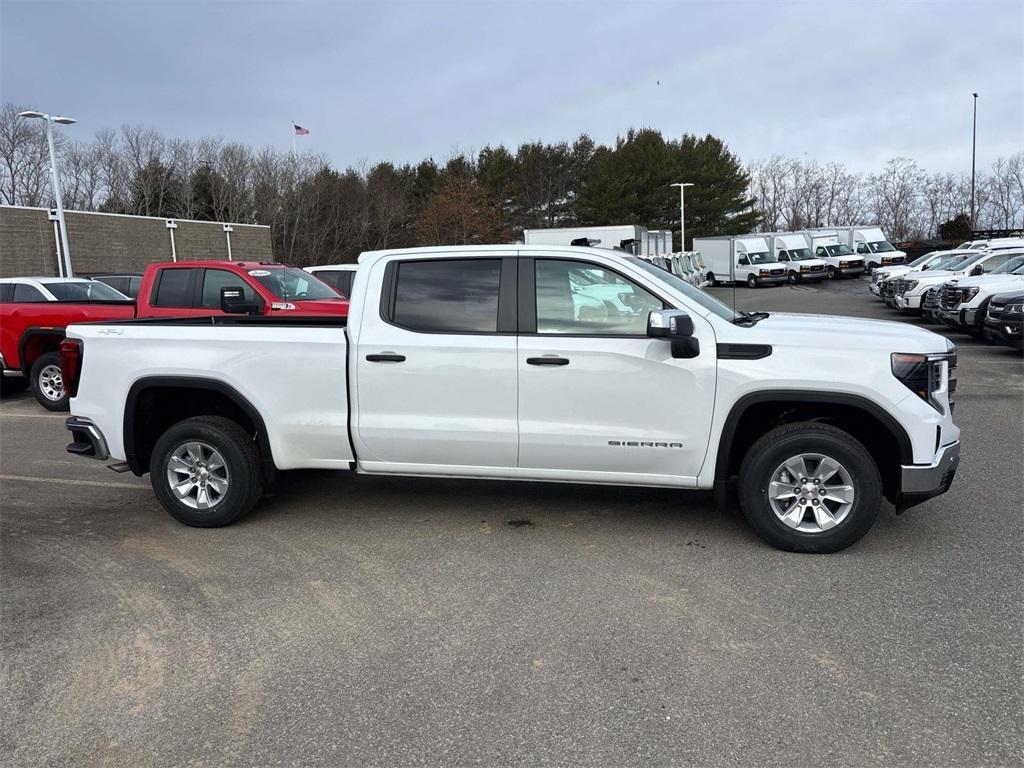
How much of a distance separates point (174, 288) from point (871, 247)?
154 feet

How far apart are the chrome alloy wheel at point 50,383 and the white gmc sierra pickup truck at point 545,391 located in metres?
5.80

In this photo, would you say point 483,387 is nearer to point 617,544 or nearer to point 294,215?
point 617,544

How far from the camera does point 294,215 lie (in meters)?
49.1

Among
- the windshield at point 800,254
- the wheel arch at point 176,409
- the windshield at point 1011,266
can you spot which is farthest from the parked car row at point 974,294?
the windshield at point 800,254

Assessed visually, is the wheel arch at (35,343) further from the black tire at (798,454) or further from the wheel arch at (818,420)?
the black tire at (798,454)

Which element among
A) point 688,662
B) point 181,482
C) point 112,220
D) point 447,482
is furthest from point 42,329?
point 112,220

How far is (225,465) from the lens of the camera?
5.28m

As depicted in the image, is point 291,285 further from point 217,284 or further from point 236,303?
point 236,303

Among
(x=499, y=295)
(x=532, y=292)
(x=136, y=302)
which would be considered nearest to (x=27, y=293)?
(x=136, y=302)

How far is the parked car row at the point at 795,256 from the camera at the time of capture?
135 ft

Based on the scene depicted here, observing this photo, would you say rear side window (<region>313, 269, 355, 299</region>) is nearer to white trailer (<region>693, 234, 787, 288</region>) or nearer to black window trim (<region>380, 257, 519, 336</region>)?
black window trim (<region>380, 257, 519, 336</region>)

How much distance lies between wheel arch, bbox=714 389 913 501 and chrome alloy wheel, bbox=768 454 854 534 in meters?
0.32

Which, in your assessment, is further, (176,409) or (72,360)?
(176,409)

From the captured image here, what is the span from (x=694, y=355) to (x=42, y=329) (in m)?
9.53
